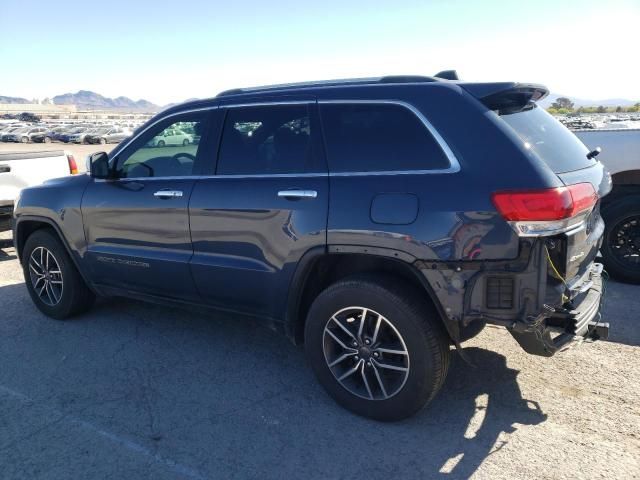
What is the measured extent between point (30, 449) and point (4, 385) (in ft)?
3.10

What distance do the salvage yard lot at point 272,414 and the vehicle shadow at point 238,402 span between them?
0.4 inches

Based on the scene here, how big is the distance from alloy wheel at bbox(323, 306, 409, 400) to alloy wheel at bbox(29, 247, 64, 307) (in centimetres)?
287

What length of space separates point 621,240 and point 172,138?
4.61 metres

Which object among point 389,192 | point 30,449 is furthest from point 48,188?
point 389,192

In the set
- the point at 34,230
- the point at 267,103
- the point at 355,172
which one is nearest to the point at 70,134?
the point at 34,230

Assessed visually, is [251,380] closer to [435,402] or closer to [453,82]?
[435,402]

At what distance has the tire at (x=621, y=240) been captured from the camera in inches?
219

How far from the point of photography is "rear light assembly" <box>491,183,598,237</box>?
8.75 feet

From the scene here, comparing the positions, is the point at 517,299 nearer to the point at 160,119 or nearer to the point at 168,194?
the point at 168,194

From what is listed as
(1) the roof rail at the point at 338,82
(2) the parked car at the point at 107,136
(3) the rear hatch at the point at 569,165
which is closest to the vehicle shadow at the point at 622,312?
(3) the rear hatch at the point at 569,165

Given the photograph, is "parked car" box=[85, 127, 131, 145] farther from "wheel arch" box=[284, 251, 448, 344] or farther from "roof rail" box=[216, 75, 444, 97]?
"wheel arch" box=[284, 251, 448, 344]

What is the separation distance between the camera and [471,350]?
413 centimetres

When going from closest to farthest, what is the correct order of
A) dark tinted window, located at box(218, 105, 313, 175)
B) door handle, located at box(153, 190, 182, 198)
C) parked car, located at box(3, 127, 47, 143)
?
dark tinted window, located at box(218, 105, 313, 175)
door handle, located at box(153, 190, 182, 198)
parked car, located at box(3, 127, 47, 143)

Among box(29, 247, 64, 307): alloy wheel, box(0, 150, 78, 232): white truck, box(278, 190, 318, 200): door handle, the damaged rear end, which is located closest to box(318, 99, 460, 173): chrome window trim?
box(278, 190, 318, 200): door handle
